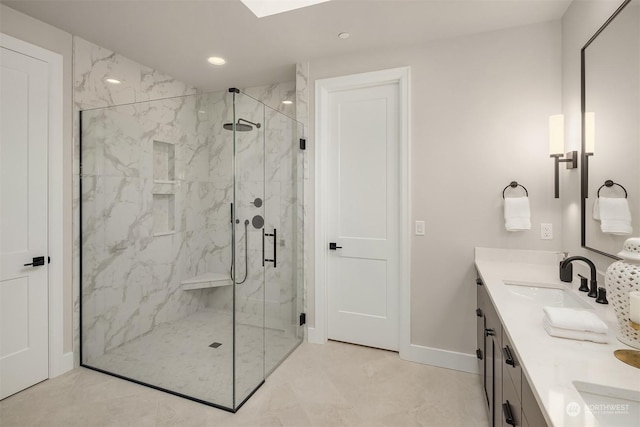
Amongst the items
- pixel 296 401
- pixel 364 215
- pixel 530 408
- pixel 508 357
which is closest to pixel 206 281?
pixel 296 401

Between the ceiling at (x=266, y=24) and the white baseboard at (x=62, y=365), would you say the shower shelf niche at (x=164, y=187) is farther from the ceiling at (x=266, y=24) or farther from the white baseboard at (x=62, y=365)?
the white baseboard at (x=62, y=365)

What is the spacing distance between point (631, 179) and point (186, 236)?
258 centimetres

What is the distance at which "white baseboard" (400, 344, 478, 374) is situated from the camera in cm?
258

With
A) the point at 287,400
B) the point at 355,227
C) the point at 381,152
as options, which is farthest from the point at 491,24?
the point at 287,400

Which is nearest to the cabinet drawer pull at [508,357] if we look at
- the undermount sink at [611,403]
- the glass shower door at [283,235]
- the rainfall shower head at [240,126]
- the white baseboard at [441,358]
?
the undermount sink at [611,403]

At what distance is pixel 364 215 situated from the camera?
2.96 m

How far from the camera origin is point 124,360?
260 centimetres

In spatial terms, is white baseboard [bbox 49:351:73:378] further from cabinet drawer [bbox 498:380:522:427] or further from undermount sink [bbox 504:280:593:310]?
undermount sink [bbox 504:280:593:310]

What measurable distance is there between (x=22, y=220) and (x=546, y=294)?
3.39 m

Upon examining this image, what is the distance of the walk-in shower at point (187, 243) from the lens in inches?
87.8

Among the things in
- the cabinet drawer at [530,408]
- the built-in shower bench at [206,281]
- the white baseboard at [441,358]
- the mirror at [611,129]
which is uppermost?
the mirror at [611,129]

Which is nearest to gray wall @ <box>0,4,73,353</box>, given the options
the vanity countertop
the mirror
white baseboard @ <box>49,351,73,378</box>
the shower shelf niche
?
white baseboard @ <box>49,351,73,378</box>

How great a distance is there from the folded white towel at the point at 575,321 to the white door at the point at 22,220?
3147 millimetres

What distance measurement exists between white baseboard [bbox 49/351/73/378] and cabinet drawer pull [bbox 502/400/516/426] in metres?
3.03
